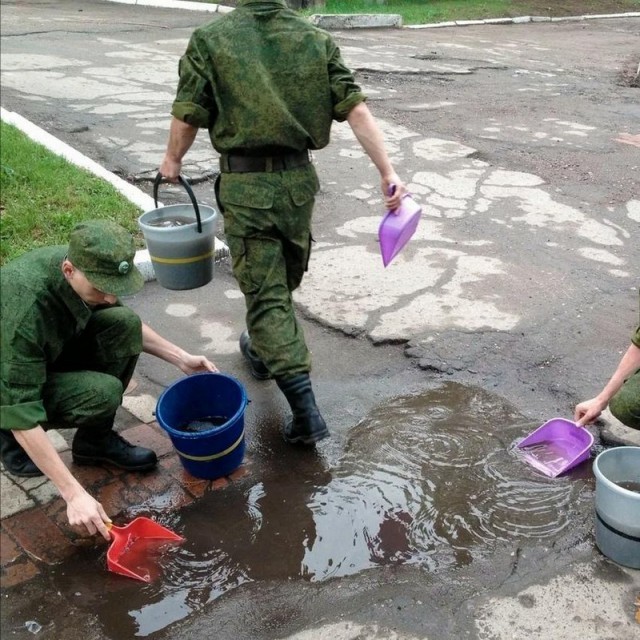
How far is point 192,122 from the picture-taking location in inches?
112

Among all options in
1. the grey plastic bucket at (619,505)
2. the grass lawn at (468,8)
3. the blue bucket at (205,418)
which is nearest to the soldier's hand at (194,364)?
the blue bucket at (205,418)

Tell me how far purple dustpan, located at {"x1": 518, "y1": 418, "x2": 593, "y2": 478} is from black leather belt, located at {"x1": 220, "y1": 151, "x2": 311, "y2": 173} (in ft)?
4.81

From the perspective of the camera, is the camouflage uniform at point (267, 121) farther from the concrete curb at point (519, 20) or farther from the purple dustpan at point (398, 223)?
the concrete curb at point (519, 20)

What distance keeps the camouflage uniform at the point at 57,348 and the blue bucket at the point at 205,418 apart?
0.73ft

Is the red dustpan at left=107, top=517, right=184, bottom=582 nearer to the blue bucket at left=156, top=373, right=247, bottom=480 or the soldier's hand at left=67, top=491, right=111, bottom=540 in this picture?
the soldier's hand at left=67, top=491, right=111, bottom=540

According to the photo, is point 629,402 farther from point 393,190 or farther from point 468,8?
point 468,8

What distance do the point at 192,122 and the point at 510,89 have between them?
7.32m

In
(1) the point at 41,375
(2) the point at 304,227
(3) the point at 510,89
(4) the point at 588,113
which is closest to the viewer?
(1) the point at 41,375

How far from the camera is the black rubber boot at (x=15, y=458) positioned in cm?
281

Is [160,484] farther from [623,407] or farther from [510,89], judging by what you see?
[510,89]

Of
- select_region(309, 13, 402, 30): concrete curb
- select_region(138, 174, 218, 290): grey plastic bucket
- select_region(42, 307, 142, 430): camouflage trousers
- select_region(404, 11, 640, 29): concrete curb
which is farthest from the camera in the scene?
select_region(404, 11, 640, 29): concrete curb

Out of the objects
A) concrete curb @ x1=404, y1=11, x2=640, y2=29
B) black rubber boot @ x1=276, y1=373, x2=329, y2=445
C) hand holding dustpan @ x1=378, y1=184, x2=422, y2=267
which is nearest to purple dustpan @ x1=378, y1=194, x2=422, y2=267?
hand holding dustpan @ x1=378, y1=184, x2=422, y2=267

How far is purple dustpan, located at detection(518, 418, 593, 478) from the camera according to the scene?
290cm

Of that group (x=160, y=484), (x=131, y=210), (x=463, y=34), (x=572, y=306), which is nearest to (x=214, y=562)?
(x=160, y=484)
